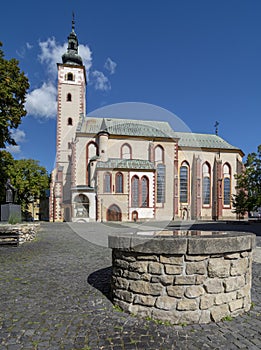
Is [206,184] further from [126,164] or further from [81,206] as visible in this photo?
[81,206]

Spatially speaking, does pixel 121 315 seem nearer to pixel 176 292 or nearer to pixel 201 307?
pixel 176 292

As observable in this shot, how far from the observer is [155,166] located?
38.6 metres

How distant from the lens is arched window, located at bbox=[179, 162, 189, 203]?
4150 cm

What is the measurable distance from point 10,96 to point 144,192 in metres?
23.4

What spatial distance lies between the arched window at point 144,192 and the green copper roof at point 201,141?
12.0m

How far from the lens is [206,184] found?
4341 cm

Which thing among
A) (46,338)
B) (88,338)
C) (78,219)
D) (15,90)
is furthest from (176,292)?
(78,219)

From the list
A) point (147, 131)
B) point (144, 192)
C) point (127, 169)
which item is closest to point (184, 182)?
point (144, 192)

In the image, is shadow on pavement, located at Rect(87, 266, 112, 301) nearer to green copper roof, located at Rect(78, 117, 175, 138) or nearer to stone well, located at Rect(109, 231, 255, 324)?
stone well, located at Rect(109, 231, 255, 324)

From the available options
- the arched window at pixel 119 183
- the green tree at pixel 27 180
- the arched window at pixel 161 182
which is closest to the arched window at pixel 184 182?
the arched window at pixel 161 182

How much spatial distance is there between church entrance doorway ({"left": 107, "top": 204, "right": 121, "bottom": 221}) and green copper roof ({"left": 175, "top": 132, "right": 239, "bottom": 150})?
57.2 feet

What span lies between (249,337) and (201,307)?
725 millimetres

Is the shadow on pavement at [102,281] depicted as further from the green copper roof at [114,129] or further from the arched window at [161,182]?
the green copper roof at [114,129]

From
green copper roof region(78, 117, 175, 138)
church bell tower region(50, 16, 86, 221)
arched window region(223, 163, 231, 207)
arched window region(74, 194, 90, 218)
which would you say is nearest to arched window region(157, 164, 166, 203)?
green copper roof region(78, 117, 175, 138)
